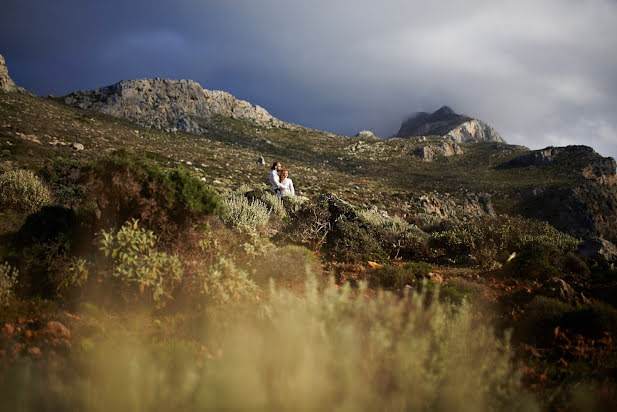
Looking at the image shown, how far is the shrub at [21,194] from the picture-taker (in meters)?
6.87

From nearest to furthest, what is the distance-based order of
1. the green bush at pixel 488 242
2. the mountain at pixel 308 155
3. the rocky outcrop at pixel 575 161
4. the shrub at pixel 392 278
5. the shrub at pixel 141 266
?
the shrub at pixel 141 266
the shrub at pixel 392 278
the green bush at pixel 488 242
the mountain at pixel 308 155
the rocky outcrop at pixel 575 161

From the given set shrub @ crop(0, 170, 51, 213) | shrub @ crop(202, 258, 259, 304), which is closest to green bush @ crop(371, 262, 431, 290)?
shrub @ crop(202, 258, 259, 304)

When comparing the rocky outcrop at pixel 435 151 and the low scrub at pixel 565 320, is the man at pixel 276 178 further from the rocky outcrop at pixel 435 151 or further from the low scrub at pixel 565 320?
the rocky outcrop at pixel 435 151

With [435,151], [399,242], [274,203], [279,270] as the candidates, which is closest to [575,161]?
[435,151]

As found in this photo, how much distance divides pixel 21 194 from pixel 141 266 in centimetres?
589

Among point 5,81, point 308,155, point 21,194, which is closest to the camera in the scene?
point 21,194

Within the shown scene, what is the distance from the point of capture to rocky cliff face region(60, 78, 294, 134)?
6544cm

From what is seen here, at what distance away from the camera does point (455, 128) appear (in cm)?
15050

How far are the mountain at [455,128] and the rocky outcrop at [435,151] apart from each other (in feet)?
212

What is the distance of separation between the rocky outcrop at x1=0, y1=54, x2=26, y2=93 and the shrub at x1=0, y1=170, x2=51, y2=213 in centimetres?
4989

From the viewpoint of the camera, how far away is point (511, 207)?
33125 millimetres

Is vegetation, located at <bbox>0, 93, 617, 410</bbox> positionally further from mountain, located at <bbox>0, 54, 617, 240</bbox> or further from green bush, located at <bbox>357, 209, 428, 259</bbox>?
mountain, located at <bbox>0, 54, 617, 240</bbox>

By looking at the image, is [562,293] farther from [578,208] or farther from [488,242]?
[578,208]

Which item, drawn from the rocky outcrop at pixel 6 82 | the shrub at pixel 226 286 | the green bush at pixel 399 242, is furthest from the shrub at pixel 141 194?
the rocky outcrop at pixel 6 82
